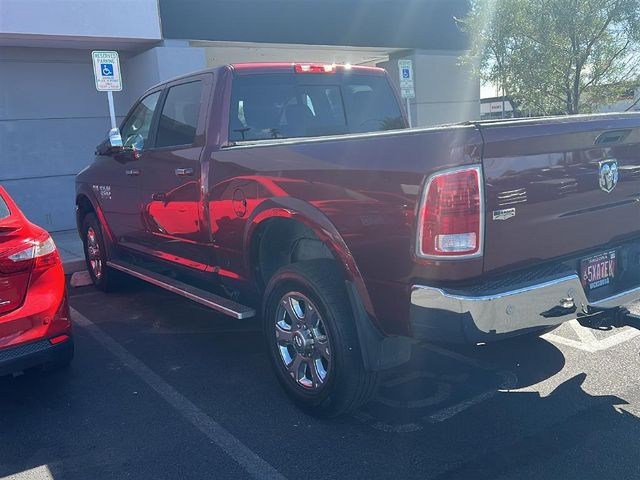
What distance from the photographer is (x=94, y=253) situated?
707cm

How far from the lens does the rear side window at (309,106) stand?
4711 millimetres

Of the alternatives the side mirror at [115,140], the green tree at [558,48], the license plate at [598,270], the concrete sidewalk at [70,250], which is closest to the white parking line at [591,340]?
the license plate at [598,270]

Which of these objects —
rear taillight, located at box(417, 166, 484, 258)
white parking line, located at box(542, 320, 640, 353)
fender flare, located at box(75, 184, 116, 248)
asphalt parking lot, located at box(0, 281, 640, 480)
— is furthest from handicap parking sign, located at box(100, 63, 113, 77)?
rear taillight, located at box(417, 166, 484, 258)

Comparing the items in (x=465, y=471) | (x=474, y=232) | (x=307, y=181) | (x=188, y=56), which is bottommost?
(x=465, y=471)

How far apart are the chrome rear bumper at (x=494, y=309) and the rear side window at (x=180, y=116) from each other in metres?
2.49

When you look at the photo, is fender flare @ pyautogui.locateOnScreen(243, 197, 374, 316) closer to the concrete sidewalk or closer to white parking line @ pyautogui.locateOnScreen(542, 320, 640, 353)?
white parking line @ pyautogui.locateOnScreen(542, 320, 640, 353)

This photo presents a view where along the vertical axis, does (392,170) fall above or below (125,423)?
above

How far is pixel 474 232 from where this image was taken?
2.97m

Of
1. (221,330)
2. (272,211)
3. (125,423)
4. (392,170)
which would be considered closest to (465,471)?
(392,170)

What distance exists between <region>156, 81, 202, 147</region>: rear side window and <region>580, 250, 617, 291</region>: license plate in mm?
2838

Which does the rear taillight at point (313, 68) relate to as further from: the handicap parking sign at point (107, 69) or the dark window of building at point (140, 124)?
the handicap parking sign at point (107, 69)

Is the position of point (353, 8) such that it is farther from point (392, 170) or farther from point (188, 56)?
point (392, 170)

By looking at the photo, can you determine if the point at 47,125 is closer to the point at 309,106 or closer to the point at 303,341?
the point at 309,106

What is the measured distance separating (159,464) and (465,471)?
5.17 ft
